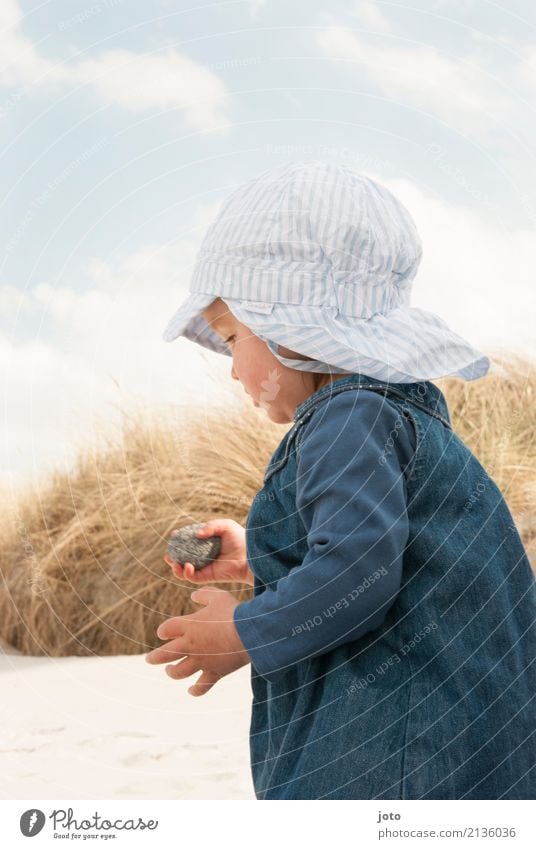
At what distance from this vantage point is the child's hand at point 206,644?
4.22ft

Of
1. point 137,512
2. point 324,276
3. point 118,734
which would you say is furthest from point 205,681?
point 137,512

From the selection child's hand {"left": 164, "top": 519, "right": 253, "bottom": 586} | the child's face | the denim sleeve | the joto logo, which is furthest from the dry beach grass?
the denim sleeve

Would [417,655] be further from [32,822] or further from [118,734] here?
[118,734]

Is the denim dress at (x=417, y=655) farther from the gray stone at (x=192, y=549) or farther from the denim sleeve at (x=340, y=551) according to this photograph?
the gray stone at (x=192, y=549)

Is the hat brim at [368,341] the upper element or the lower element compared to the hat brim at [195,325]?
lower

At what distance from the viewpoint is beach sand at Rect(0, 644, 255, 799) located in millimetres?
2396

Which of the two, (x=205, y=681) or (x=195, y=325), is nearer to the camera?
(x=205, y=681)

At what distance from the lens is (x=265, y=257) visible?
144 cm

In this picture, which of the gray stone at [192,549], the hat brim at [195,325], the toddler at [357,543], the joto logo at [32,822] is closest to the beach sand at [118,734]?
the joto logo at [32,822]

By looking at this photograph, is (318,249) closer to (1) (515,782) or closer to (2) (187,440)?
(1) (515,782)

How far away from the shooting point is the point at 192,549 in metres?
1.69

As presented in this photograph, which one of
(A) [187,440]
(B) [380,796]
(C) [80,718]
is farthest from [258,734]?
(A) [187,440]

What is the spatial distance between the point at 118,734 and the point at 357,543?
5.93 ft

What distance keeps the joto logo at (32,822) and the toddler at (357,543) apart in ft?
1.23
